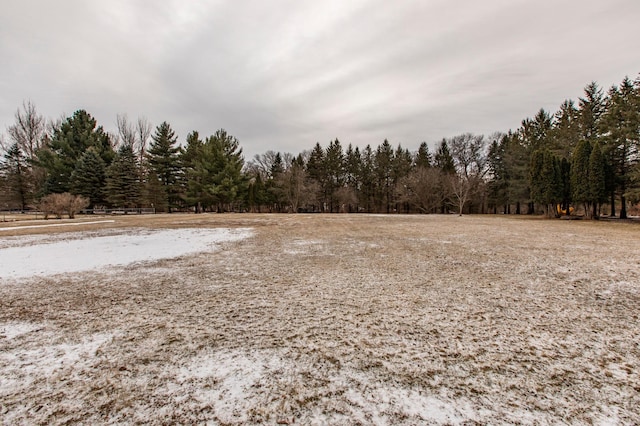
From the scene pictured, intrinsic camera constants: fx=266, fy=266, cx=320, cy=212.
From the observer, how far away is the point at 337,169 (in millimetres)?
46188

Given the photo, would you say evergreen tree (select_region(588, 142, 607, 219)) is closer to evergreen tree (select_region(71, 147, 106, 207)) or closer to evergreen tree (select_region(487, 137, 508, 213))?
evergreen tree (select_region(487, 137, 508, 213))

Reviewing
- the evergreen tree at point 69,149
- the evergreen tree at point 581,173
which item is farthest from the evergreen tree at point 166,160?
the evergreen tree at point 581,173

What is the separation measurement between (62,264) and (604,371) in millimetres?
8386

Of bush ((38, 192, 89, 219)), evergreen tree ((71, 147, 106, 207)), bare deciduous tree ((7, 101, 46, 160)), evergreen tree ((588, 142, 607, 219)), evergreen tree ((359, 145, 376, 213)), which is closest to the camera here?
evergreen tree ((588, 142, 607, 219))

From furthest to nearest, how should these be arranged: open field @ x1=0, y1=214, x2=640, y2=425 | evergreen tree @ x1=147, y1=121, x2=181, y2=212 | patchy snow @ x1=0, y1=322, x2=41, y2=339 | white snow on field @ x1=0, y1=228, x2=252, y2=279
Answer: evergreen tree @ x1=147, y1=121, x2=181, y2=212 → white snow on field @ x1=0, y1=228, x2=252, y2=279 → patchy snow @ x1=0, y1=322, x2=41, y2=339 → open field @ x1=0, y1=214, x2=640, y2=425

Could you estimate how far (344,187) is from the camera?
44.4 metres

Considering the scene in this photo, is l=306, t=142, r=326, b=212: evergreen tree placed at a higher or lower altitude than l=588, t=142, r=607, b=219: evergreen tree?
higher

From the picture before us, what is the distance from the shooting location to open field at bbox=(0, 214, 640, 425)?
1.63m

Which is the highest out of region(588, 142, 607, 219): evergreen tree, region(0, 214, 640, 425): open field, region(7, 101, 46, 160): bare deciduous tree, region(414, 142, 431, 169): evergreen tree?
region(7, 101, 46, 160): bare deciduous tree

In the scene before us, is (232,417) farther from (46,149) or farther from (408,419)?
(46,149)

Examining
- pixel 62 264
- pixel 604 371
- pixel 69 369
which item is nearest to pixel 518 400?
pixel 604 371

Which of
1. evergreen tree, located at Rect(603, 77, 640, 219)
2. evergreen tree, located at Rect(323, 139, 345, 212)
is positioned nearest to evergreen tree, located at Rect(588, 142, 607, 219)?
evergreen tree, located at Rect(603, 77, 640, 219)

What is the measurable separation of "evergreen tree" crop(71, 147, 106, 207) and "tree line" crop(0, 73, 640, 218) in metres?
0.12

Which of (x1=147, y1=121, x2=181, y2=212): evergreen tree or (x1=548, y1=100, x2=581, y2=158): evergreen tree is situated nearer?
(x1=548, y1=100, x2=581, y2=158): evergreen tree
